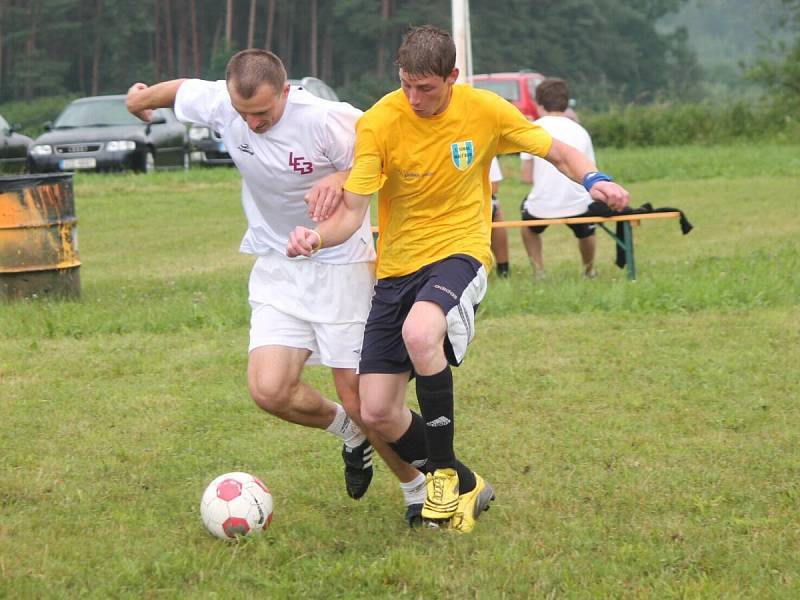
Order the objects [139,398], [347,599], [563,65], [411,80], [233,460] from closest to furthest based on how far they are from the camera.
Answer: [347,599]
[411,80]
[233,460]
[139,398]
[563,65]

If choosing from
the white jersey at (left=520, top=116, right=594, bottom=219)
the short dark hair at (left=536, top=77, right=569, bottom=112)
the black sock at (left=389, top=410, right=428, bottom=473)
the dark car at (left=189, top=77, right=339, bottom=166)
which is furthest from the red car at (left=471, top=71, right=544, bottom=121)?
the black sock at (left=389, top=410, right=428, bottom=473)

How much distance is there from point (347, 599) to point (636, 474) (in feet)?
6.04

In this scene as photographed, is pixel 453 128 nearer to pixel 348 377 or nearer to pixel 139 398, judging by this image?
pixel 348 377

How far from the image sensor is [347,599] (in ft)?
14.1

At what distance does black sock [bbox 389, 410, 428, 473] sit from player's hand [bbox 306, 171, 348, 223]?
36.0 inches

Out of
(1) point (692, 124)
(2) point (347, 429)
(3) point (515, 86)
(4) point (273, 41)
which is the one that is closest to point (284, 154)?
(2) point (347, 429)

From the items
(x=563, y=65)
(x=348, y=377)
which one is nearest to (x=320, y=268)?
(x=348, y=377)

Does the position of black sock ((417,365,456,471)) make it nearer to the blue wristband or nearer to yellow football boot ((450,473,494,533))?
yellow football boot ((450,473,494,533))

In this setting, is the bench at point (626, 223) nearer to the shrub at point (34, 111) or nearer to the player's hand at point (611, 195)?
the player's hand at point (611, 195)

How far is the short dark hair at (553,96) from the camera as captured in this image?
11.6m

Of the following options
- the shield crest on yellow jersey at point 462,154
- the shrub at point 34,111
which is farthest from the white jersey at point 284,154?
the shrub at point 34,111

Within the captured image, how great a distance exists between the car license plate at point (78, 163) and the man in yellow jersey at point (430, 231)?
58.4ft

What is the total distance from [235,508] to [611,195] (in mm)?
1794

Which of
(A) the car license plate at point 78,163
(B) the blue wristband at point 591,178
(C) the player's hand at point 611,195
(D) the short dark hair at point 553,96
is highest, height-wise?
(D) the short dark hair at point 553,96
